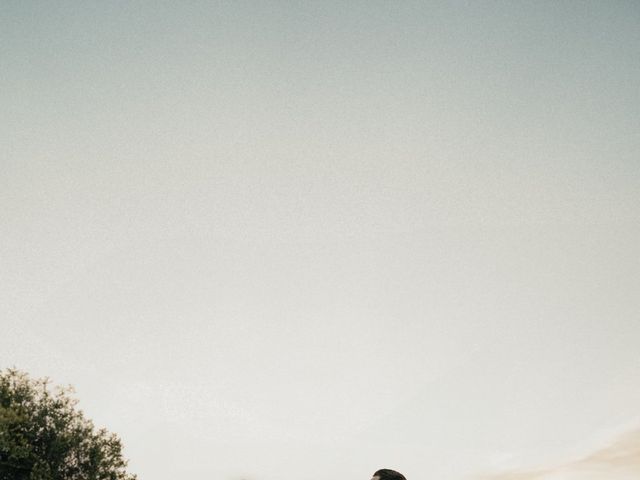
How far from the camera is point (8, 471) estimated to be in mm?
26500

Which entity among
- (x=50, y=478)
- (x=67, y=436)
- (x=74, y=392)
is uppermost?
(x=74, y=392)

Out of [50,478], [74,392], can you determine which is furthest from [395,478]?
[74,392]

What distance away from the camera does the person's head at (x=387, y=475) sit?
19531 mm

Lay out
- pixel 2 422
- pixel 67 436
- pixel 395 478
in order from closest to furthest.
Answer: pixel 395 478
pixel 2 422
pixel 67 436

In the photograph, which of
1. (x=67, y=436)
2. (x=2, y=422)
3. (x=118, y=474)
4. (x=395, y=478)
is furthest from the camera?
(x=118, y=474)

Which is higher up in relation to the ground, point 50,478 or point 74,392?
point 74,392

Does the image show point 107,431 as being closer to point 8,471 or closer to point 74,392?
point 74,392

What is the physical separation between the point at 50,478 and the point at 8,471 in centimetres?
288

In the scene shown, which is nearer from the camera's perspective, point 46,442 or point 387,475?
point 387,475

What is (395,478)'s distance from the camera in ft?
64.4

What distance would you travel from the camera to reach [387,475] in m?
19.7

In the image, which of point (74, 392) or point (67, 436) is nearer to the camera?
point (67, 436)

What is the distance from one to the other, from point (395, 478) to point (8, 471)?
28.9m

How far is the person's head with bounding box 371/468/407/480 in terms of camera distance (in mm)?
19531
